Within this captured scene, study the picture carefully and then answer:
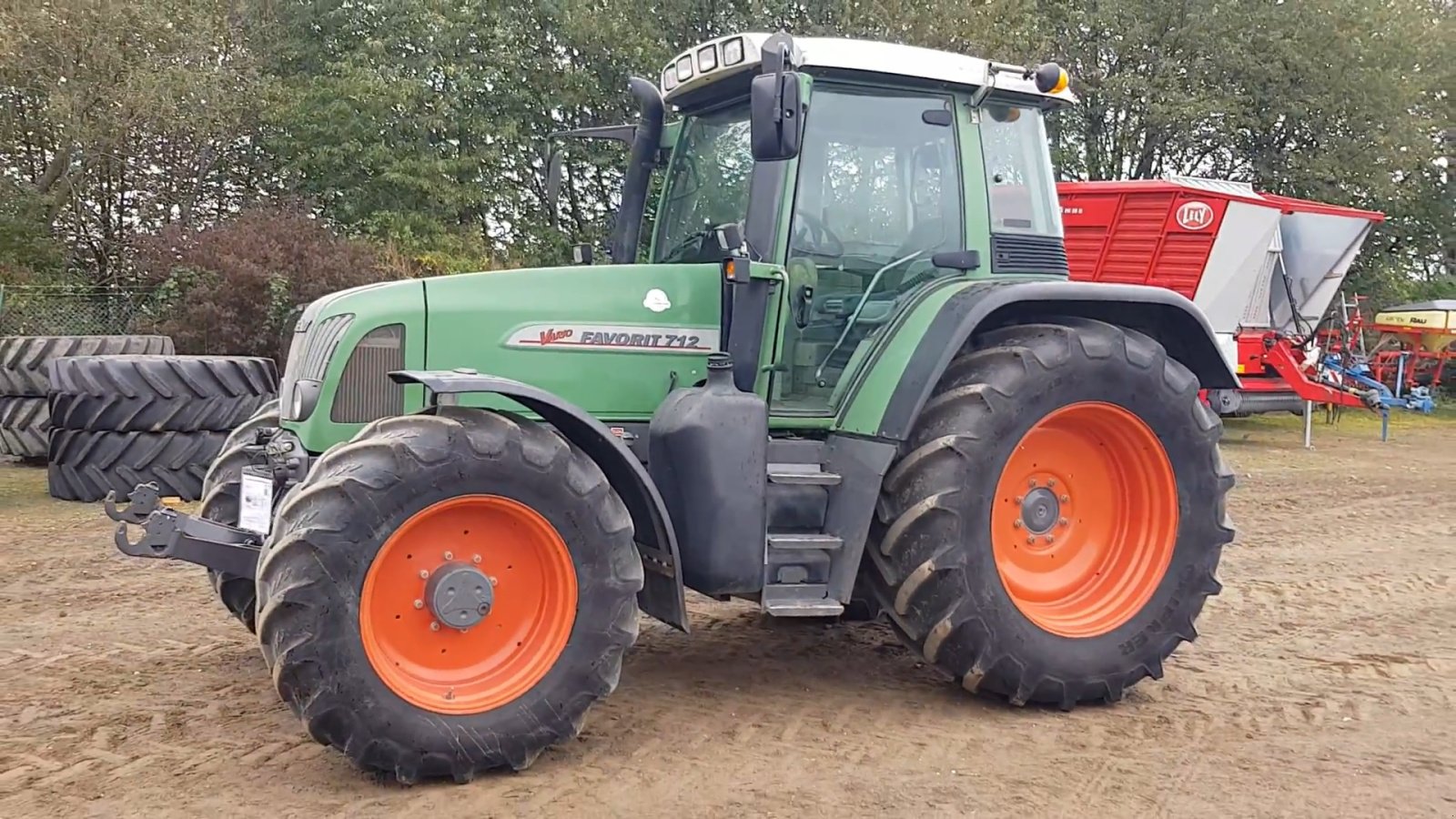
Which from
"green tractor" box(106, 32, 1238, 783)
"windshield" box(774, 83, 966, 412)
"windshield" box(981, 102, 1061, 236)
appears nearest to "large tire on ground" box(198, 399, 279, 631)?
"green tractor" box(106, 32, 1238, 783)

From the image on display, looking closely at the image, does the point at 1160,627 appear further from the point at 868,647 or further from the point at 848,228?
the point at 848,228

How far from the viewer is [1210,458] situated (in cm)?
513

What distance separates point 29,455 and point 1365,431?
17.5 m

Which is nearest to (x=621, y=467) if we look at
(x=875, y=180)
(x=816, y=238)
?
(x=816, y=238)

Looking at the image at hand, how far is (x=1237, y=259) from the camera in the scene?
15.2 metres

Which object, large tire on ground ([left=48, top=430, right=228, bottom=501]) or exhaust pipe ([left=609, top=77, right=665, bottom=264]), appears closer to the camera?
exhaust pipe ([left=609, top=77, right=665, bottom=264])

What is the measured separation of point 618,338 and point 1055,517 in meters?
1.93

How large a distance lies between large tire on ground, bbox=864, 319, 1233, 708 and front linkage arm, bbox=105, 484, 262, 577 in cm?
221

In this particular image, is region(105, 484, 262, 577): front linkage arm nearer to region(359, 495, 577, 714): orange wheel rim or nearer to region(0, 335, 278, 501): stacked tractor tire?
region(359, 495, 577, 714): orange wheel rim

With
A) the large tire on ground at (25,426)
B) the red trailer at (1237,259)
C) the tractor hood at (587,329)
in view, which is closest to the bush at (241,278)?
the large tire on ground at (25,426)

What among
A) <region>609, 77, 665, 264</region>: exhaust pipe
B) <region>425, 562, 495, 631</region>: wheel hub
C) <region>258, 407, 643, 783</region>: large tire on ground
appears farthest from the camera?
<region>609, 77, 665, 264</region>: exhaust pipe

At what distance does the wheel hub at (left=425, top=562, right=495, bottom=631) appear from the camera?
155 inches

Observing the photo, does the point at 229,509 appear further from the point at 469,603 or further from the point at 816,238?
the point at 816,238

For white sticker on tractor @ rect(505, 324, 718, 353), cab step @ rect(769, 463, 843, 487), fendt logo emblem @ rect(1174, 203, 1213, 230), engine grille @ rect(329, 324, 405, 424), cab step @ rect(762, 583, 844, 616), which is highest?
fendt logo emblem @ rect(1174, 203, 1213, 230)
